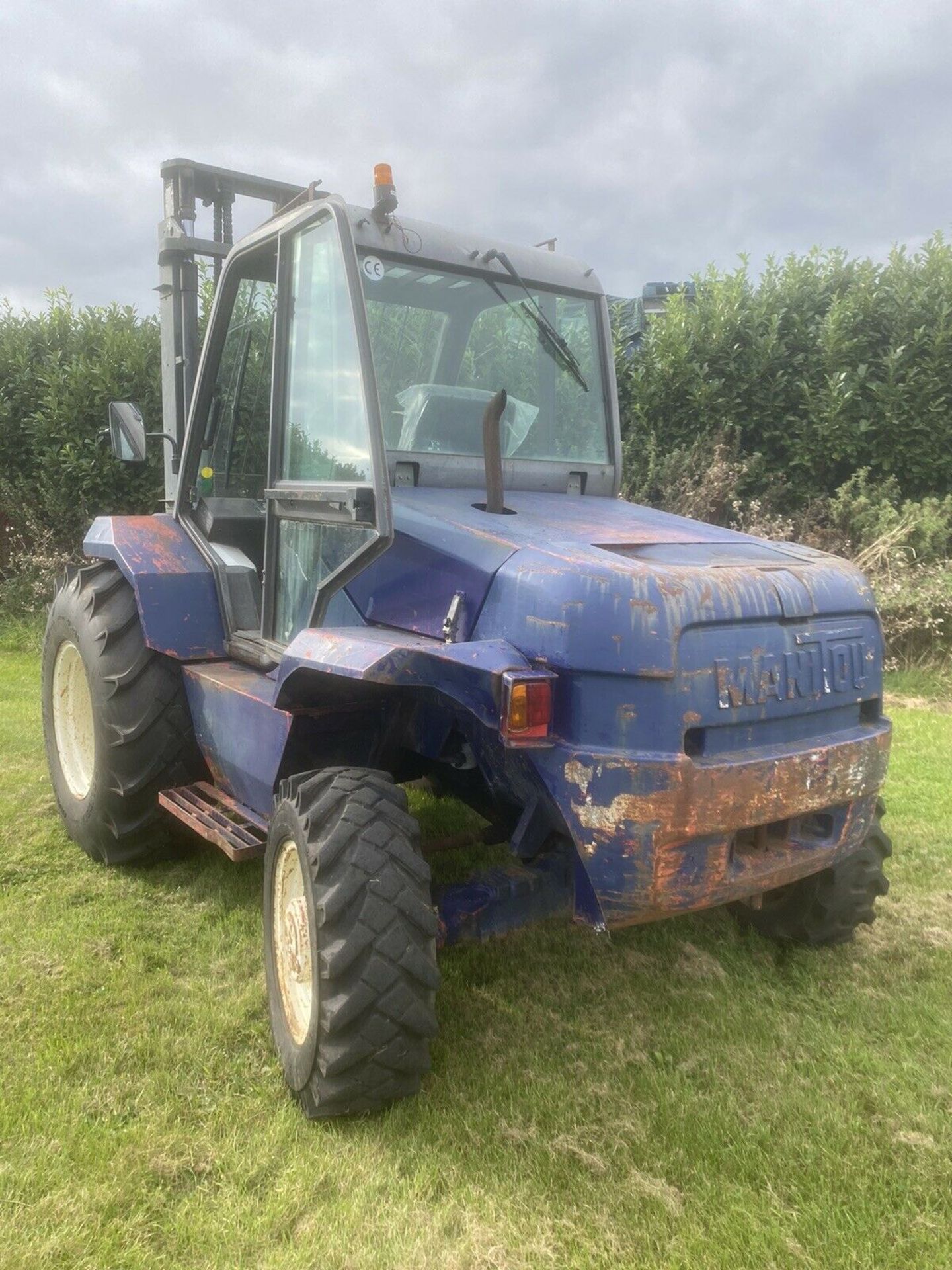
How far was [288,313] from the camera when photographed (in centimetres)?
317

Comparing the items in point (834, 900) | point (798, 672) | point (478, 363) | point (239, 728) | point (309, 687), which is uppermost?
point (478, 363)

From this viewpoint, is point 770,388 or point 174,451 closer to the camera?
point 174,451

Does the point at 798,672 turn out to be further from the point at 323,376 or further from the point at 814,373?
the point at 814,373

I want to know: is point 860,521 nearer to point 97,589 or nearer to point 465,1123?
point 97,589

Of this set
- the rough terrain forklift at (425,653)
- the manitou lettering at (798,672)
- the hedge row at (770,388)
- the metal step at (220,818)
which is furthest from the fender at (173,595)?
the hedge row at (770,388)

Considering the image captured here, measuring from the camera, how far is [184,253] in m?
4.32

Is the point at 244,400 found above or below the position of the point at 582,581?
above

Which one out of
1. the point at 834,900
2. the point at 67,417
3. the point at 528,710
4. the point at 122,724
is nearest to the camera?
the point at 528,710

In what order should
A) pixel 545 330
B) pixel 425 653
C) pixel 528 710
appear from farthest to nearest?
1. pixel 545 330
2. pixel 425 653
3. pixel 528 710

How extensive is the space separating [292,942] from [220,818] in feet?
2.49

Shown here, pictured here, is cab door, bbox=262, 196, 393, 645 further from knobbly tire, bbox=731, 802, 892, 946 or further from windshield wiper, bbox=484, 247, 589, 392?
knobbly tire, bbox=731, 802, 892, 946

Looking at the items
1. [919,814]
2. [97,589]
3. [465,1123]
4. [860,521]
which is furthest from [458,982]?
[860,521]

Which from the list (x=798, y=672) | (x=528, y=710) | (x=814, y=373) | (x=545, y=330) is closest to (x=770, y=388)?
(x=814, y=373)

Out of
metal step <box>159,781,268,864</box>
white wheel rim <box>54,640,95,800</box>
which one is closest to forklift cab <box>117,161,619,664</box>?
metal step <box>159,781,268,864</box>
